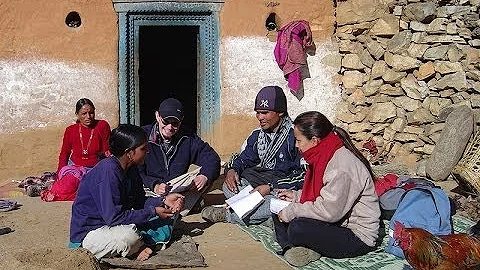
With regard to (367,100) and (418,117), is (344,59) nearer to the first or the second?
(367,100)

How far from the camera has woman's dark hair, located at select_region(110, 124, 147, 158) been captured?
4.47 m

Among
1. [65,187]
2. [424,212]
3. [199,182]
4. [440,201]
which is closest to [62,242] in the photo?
[199,182]

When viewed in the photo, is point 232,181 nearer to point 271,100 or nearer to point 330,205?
point 271,100

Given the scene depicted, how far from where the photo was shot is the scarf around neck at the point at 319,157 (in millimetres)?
4570

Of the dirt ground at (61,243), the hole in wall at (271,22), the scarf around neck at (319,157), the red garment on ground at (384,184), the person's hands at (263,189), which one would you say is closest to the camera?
the dirt ground at (61,243)

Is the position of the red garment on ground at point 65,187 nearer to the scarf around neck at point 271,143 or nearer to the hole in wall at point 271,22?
the scarf around neck at point 271,143

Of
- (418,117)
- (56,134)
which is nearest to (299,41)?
(418,117)

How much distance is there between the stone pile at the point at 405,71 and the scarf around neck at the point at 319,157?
3.15m

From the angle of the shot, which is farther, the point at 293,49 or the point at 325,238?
the point at 293,49

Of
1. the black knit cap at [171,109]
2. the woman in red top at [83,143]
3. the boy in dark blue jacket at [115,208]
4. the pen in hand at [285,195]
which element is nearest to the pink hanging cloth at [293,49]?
the woman in red top at [83,143]

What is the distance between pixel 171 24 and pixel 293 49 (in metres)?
1.53

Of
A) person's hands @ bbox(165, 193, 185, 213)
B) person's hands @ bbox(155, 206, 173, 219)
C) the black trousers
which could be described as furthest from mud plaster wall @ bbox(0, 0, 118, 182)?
the black trousers

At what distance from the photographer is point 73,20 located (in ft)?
25.6

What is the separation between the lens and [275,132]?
577 centimetres
